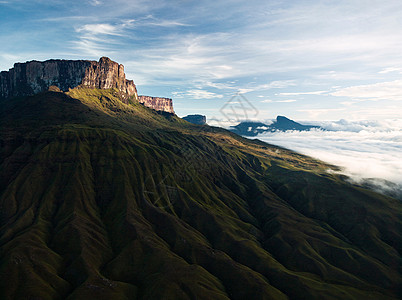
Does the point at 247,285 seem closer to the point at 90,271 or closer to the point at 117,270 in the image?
the point at 117,270

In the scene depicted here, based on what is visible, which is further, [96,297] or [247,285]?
[247,285]

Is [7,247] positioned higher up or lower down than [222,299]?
higher up

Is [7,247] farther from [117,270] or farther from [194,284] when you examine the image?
[194,284]

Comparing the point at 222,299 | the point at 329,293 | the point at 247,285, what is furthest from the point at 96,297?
the point at 329,293

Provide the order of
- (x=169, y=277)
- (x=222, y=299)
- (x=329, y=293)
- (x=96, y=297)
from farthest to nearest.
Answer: (x=329, y=293) < (x=169, y=277) < (x=222, y=299) < (x=96, y=297)

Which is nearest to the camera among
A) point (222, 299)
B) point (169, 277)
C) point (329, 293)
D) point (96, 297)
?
point (96, 297)

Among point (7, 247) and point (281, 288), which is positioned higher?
point (7, 247)

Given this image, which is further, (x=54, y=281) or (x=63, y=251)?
(x=63, y=251)

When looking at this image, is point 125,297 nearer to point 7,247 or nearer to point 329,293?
point 7,247

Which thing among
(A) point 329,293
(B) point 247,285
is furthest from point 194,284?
(A) point 329,293
